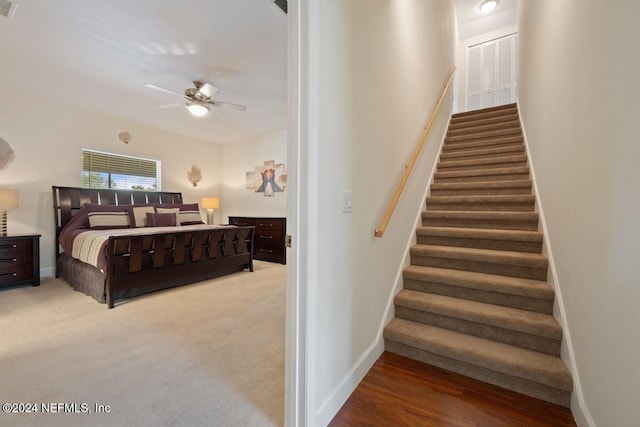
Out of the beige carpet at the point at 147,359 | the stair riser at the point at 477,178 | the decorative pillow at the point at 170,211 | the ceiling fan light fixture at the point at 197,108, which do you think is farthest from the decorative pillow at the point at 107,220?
the stair riser at the point at 477,178

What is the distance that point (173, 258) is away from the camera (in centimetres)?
332

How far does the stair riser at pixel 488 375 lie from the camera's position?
4.64 ft

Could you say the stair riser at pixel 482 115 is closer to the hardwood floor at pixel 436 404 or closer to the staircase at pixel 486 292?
the staircase at pixel 486 292

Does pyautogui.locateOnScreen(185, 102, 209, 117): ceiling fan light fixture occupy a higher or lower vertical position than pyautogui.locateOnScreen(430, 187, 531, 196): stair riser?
higher

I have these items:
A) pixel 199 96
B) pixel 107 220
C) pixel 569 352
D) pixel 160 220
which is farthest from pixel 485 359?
pixel 107 220

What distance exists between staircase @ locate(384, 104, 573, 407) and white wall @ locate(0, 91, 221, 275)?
518cm

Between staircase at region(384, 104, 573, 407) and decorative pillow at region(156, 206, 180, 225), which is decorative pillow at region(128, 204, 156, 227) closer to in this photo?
decorative pillow at region(156, 206, 180, 225)

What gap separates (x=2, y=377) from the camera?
1604mm

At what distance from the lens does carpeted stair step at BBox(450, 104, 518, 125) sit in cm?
421

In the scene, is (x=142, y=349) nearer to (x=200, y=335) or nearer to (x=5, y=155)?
(x=200, y=335)

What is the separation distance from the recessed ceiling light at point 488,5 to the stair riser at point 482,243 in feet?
17.0

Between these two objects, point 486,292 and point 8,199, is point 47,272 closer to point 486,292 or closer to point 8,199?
point 8,199

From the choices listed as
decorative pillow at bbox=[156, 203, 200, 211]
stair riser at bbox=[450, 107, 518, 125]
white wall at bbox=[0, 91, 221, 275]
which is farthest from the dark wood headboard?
stair riser at bbox=[450, 107, 518, 125]

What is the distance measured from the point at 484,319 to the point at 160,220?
4.82 metres
